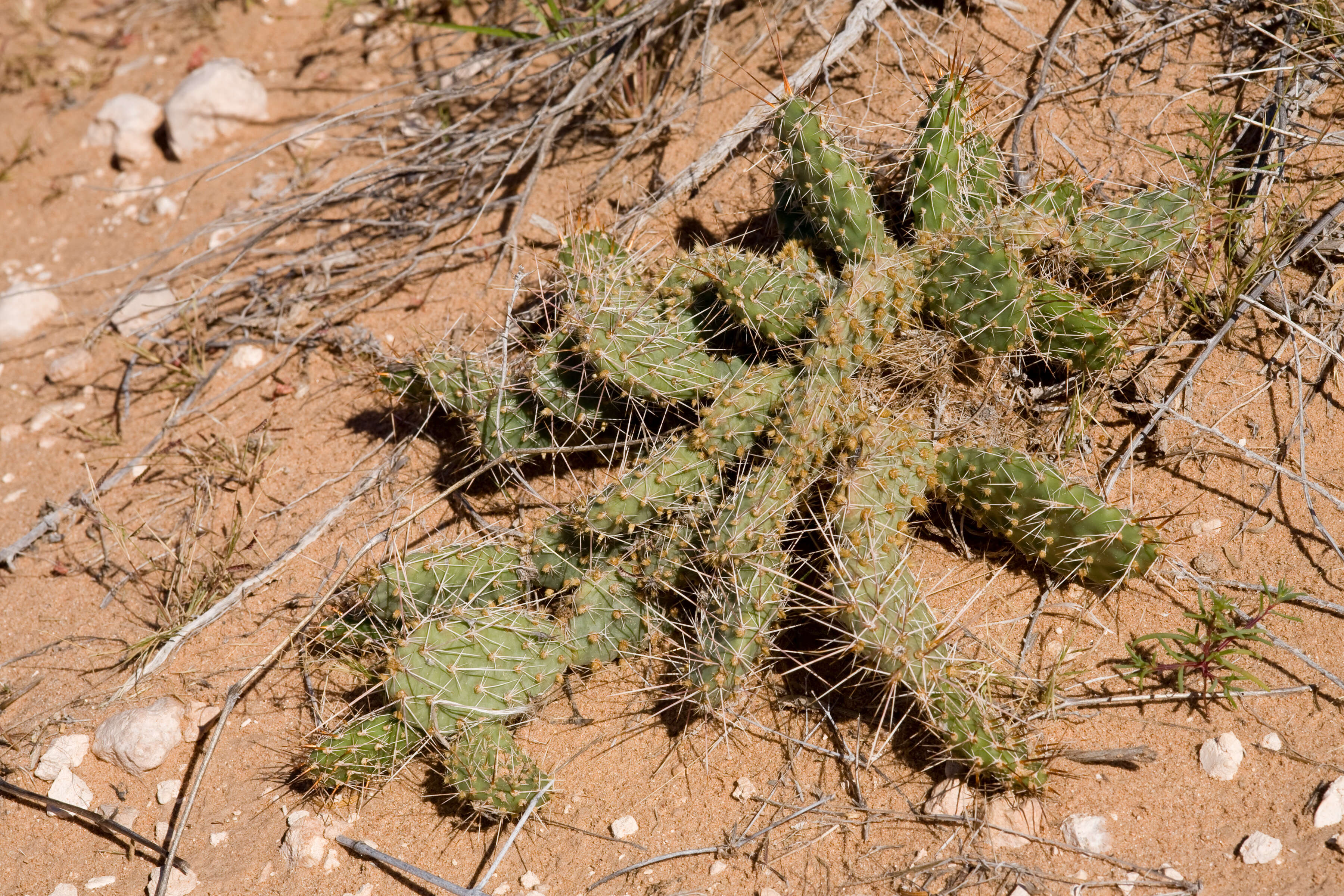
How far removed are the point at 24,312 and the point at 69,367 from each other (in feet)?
1.64

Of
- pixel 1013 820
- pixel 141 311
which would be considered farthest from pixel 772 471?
pixel 141 311

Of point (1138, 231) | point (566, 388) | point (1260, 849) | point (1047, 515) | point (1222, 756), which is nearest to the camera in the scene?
point (1260, 849)

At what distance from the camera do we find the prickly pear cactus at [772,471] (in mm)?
2131

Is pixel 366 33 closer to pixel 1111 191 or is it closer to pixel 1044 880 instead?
pixel 1111 191

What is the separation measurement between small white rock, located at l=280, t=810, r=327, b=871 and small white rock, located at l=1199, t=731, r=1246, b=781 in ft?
6.79

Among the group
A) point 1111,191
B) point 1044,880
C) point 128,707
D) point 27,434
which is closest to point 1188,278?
point 1111,191

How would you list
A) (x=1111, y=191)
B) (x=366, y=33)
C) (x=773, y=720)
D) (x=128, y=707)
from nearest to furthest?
(x=773, y=720)
(x=128, y=707)
(x=1111, y=191)
(x=366, y=33)

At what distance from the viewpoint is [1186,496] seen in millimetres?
2443

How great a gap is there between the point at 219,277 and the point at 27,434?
915mm

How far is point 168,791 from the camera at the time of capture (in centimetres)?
243

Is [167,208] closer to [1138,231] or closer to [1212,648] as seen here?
[1138,231]

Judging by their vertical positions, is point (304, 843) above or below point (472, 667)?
below

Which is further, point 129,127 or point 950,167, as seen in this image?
point 129,127

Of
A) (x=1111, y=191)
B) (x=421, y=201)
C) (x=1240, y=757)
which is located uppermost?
(x=1111, y=191)
